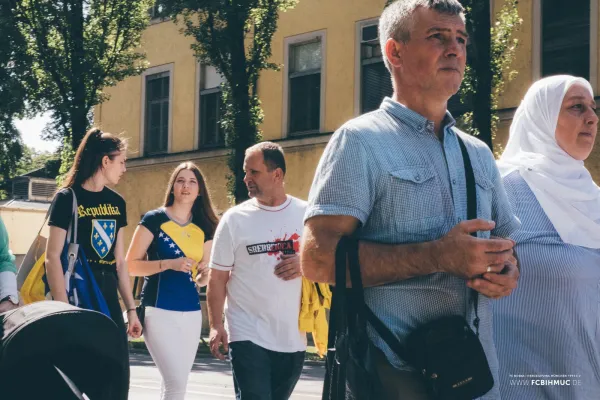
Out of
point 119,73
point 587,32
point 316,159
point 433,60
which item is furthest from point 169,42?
point 433,60

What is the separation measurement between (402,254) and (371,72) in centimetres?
2175

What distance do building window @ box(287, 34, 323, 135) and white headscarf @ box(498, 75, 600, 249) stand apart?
20549mm

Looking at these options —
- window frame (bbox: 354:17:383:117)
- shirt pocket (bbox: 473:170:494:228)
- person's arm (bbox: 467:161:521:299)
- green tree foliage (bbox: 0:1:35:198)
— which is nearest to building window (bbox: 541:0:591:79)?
window frame (bbox: 354:17:383:117)

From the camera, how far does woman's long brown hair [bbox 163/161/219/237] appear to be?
26.3 ft

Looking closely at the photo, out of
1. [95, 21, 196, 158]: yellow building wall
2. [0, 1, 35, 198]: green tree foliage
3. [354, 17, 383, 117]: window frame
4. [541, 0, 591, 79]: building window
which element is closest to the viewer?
[541, 0, 591, 79]: building window

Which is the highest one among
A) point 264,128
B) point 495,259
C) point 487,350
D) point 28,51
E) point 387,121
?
point 28,51

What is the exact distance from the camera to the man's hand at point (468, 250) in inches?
117

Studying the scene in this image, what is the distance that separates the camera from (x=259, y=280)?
667 centimetres

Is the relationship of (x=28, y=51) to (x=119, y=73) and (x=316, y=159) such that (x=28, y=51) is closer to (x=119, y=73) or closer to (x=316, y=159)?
(x=119, y=73)

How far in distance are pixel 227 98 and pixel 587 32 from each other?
7.59 m

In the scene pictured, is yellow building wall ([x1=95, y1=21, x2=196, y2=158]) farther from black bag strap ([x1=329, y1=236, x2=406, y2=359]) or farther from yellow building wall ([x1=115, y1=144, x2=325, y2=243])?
black bag strap ([x1=329, y1=236, x2=406, y2=359])

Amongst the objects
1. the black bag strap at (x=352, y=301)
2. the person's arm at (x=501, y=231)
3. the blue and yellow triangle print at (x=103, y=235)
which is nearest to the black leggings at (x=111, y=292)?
the blue and yellow triangle print at (x=103, y=235)

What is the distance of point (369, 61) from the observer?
971 inches

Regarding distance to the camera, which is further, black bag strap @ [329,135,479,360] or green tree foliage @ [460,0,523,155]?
green tree foliage @ [460,0,523,155]
